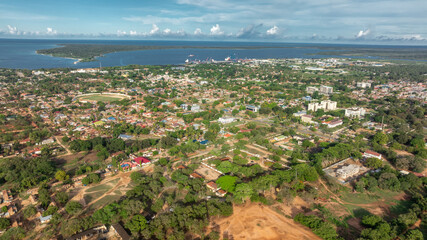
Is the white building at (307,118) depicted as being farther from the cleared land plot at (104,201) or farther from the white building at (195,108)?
the cleared land plot at (104,201)

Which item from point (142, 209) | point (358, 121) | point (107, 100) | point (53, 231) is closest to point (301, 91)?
point (358, 121)

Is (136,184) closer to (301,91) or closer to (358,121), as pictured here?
(358,121)

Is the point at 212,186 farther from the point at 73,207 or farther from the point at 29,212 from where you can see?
the point at 29,212

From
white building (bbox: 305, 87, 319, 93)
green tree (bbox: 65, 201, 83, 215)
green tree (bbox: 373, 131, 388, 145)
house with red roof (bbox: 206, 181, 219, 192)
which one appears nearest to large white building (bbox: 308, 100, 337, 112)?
green tree (bbox: 373, 131, 388, 145)

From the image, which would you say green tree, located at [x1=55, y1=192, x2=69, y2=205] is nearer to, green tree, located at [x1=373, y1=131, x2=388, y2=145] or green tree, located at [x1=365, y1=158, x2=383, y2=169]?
green tree, located at [x1=365, y1=158, x2=383, y2=169]

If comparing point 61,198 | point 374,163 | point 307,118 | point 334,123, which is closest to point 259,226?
point 61,198
